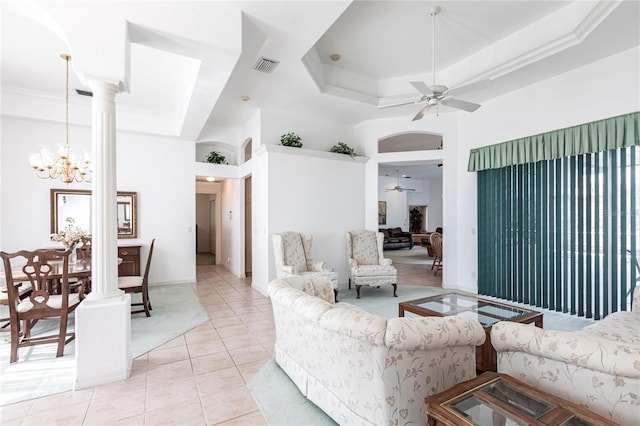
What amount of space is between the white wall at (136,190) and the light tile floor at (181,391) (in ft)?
9.63

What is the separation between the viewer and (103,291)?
252cm

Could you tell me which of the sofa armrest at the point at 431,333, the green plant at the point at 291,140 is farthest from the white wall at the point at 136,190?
the sofa armrest at the point at 431,333

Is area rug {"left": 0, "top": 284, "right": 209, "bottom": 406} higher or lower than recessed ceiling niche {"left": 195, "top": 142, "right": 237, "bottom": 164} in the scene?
lower

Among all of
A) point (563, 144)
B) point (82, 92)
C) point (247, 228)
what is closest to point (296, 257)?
point (247, 228)

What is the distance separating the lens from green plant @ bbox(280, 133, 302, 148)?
529 cm

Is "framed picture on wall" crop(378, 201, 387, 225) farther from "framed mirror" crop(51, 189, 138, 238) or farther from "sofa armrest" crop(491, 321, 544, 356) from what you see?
"sofa armrest" crop(491, 321, 544, 356)

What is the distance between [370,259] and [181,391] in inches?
154

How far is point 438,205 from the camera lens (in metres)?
13.9

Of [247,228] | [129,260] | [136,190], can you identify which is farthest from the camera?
[247,228]

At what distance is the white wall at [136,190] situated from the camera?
16.3ft

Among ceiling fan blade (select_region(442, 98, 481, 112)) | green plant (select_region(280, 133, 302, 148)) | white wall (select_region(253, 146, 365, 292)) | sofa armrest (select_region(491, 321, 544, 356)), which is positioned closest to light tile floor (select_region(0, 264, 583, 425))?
sofa armrest (select_region(491, 321, 544, 356))

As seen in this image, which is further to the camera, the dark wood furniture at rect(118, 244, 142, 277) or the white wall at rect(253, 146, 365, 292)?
the dark wood furniture at rect(118, 244, 142, 277)

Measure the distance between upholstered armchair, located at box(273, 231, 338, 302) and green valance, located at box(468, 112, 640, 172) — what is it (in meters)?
3.10

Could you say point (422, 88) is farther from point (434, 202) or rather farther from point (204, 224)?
point (434, 202)
